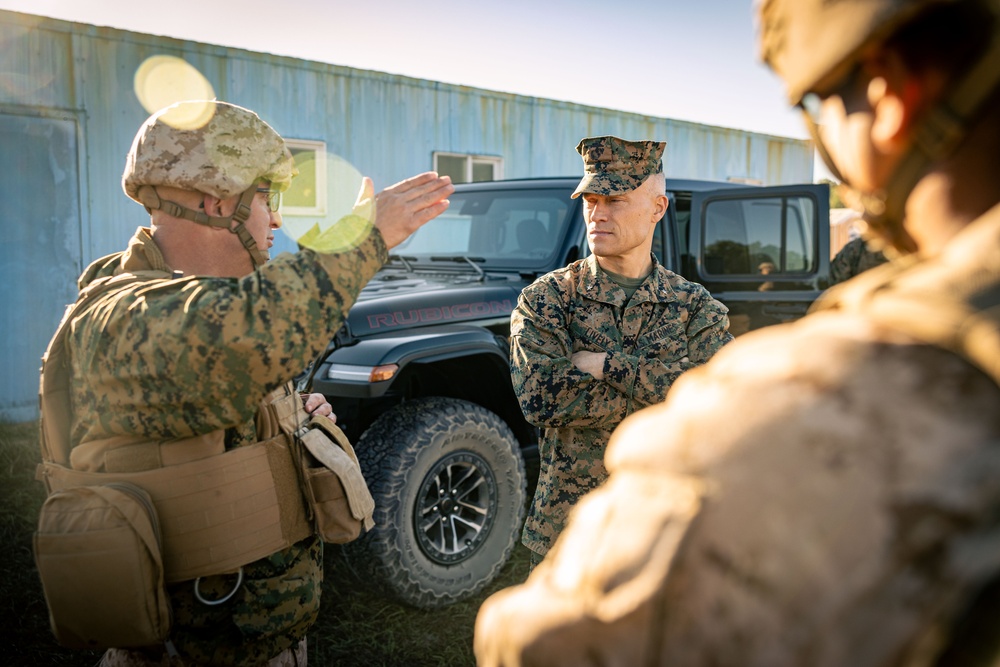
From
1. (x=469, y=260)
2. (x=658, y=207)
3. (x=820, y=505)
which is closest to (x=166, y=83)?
(x=469, y=260)

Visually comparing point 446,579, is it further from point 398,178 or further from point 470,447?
point 398,178

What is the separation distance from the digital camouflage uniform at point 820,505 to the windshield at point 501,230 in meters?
3.93

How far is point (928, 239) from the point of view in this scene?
→ 0.76 m

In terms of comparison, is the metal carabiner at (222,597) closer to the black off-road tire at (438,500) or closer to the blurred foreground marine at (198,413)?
the blurred foreground marine at (198,413)

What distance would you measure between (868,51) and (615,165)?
7.46 ft

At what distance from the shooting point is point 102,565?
5.53ft

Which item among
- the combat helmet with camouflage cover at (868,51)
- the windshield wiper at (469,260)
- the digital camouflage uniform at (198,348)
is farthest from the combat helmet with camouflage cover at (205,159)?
the windshield wiper at (469,260)

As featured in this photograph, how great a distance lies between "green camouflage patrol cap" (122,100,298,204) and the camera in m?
1.91

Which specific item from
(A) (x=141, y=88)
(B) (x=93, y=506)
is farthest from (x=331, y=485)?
(A) (x=141, y=88)

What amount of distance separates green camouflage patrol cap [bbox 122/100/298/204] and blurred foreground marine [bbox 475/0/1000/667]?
1.54 meters

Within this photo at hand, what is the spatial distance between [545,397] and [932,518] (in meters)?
2.00

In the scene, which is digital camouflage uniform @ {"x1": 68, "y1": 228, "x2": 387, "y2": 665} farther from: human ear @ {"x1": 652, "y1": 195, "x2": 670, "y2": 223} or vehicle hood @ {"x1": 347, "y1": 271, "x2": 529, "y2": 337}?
vehicle hood @ {"x1": 347, "y1": 271, "x2": 529, "y2": 337}

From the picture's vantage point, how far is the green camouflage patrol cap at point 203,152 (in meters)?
1.91

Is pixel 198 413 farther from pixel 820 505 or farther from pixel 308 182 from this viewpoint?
pixel 308 182
